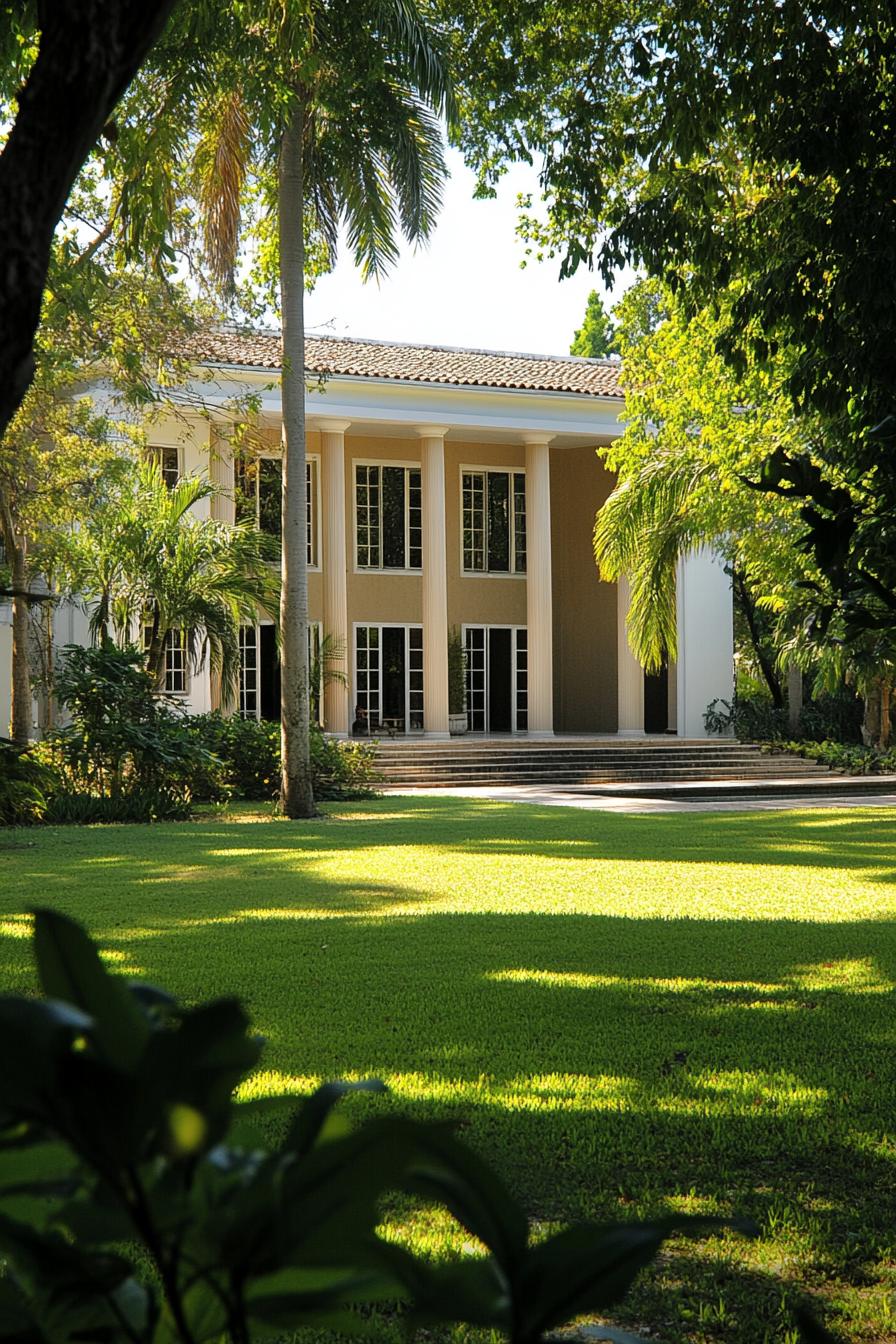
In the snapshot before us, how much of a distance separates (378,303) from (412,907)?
11074 mm

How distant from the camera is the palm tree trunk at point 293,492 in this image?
1589 centimetres

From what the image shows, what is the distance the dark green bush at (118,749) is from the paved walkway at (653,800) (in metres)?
4.40

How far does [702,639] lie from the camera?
29.4 m

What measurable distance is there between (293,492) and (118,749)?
3593 mm

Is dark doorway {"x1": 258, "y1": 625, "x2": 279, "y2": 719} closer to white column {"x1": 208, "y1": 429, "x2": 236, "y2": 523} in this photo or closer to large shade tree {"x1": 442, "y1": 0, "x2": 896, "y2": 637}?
white column {"x1": 208, "y1": 429, "x2": 236, "y2": 523}

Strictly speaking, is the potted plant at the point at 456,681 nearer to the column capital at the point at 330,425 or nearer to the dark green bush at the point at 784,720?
the dark green bush at the point at 784,720

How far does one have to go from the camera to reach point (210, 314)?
17.0 m

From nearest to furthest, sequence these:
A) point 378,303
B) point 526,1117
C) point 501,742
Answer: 1. point 526,1117
2. point 378,303
3. point 501,742

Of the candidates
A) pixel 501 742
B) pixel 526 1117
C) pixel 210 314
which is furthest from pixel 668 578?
pixel 526 1117

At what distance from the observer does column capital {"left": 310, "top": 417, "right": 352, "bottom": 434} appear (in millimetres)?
26194

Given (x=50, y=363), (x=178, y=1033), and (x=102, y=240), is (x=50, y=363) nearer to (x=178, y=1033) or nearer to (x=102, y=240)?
(x=102, y=240)

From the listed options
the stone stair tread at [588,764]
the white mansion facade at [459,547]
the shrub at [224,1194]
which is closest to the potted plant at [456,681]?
the white mansion facade at [459,547]

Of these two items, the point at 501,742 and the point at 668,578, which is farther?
the point at 501,742

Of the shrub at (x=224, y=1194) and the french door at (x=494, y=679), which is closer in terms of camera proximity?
the shrub at (x=224, y=1194)
